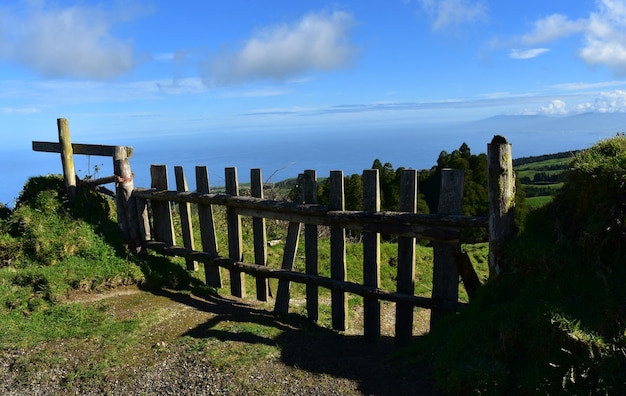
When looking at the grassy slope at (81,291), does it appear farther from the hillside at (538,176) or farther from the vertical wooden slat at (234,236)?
the hillside at (538,176)

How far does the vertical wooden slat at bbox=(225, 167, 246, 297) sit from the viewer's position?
27.7 feet

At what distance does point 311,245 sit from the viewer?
7711mm

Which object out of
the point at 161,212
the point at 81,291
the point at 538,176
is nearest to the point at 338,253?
the point at 161,212

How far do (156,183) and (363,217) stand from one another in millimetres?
5048

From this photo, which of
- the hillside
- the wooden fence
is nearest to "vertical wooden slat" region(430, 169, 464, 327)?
the wooden fence

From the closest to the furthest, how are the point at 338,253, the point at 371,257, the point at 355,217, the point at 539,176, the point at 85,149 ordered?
the point at 355,217 < the point at 371,257 < the point at 338,253 < the point at 85,149 < the point at 539,176

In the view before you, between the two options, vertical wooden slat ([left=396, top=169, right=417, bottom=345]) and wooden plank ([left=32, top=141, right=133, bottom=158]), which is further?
wooden plank ([left=32, top=141, right=133, bottom=158])

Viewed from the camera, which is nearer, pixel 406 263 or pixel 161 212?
pixel 406 263

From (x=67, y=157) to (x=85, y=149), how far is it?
44 centimetres

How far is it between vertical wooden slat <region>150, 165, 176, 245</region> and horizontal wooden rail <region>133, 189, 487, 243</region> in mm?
547

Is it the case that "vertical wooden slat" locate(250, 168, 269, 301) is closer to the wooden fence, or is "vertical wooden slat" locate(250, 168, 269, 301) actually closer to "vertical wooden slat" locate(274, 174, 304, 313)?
the wooden fence

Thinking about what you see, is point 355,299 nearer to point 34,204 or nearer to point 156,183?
point 156,183

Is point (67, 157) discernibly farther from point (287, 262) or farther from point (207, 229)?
point (287, 262)

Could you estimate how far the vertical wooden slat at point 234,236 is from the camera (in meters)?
8.44
